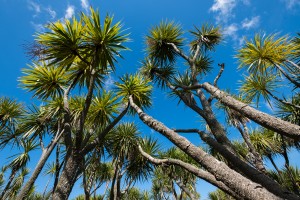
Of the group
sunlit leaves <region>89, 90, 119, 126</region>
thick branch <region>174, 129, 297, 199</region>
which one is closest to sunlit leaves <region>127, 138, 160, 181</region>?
sunlit leaves <region>89, 90, 119, 126</region>

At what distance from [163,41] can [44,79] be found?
3.64 m

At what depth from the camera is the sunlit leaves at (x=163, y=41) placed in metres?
7.30

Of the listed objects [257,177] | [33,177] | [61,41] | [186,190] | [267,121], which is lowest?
[257,177]

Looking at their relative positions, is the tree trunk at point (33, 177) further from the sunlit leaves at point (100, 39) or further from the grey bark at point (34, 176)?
the sunlit leaves at point (100, 39)

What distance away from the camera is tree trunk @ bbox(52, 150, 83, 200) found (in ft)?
15.3

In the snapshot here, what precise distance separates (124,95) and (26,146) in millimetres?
4800

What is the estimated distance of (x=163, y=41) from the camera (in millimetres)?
7395

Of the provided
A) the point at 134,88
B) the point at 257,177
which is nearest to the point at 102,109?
the point at 134,88

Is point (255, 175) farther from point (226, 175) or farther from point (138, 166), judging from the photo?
point (138, 166)

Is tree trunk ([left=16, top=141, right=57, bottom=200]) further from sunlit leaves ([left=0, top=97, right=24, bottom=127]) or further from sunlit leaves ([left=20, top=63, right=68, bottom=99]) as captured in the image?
sunlit leaves ([left=0, top=97, right=24, bottom=127])

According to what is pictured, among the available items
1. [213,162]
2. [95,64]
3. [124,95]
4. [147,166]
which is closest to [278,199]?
[213,162]

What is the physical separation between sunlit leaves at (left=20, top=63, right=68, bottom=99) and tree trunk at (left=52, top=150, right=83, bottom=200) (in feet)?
6.60

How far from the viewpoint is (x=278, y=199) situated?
75.1 inches

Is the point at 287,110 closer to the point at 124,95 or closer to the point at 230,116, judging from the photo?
the point at 230,116
